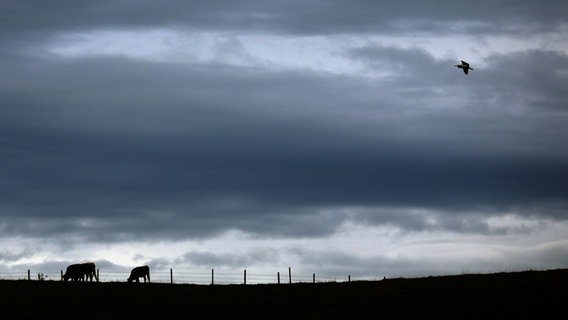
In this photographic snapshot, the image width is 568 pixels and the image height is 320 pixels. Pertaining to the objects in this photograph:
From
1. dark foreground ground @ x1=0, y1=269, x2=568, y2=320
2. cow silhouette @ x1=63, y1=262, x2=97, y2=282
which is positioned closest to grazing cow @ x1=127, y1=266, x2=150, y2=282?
cow silhouette @ x1=63, y1=262, x2=97, y2=282

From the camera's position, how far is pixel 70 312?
5609 cm

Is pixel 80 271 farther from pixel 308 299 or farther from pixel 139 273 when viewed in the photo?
pixel 308 299

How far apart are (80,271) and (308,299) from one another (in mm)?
26361

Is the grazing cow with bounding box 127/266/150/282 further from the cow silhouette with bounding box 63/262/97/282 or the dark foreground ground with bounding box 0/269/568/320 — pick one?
the dark foreground ground with bounding box 0/269/568/320

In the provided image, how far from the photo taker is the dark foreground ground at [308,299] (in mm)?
54438

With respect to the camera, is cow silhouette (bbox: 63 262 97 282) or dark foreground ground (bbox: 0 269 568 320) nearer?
dark foreground ground (bbox: 0 269 568 320)

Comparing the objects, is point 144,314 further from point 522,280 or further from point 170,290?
point 522,280

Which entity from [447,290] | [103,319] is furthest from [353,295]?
[103,319]

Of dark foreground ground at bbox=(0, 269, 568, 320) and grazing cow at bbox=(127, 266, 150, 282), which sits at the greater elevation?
grazing cow at bbox=(127, 266, 150, 282)

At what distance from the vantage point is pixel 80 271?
81000mm

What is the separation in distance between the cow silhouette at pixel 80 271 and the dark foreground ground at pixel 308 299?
9.26 meters

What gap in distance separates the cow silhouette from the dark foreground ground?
926cm

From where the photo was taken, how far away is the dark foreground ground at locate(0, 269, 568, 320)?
54438 mm

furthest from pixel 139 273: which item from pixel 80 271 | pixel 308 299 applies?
pixel 308 299
